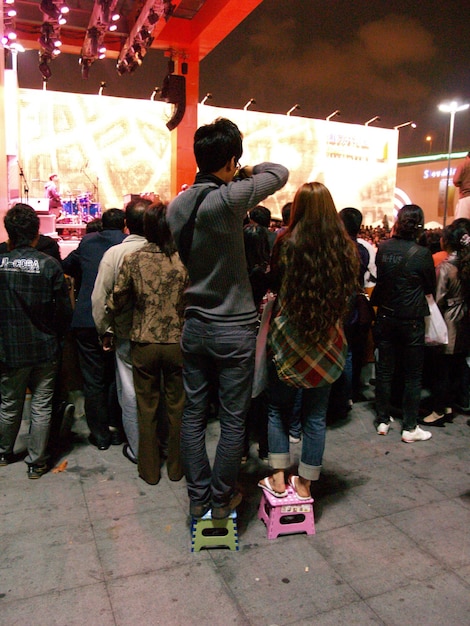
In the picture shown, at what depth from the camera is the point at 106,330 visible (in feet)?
10.6

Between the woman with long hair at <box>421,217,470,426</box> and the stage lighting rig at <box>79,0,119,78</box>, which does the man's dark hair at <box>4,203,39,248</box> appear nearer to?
the woman with long hair at <box>421,217,470,426</box>

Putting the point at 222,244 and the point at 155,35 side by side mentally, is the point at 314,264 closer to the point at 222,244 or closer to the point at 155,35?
the point at 222,244

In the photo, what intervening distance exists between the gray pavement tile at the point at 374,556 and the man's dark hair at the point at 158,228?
1.74 m

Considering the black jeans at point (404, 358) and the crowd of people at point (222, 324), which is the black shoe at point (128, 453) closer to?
the crowd of people at point (222, 324)

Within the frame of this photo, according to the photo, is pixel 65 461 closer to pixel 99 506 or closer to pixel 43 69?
pixel 99 506

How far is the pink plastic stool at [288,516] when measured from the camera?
8.45 feet

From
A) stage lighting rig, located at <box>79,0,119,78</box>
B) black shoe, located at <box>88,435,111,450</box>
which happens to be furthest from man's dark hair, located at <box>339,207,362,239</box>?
stage lighting rig, located at <box>79,0,119,78</box>

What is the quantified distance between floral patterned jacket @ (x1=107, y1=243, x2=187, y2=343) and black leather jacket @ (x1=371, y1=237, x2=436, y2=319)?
5.25ft

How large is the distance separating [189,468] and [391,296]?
2.06m

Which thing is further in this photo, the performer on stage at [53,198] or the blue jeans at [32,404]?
the performer on stage at [53,198]

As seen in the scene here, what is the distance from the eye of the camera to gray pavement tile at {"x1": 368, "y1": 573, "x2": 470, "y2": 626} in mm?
2045

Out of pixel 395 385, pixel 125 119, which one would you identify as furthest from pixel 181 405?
pixel 125 119

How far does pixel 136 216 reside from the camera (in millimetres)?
3223

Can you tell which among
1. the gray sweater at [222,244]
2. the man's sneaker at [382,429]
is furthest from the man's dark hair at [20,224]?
the man's sneaker at [382,429]
